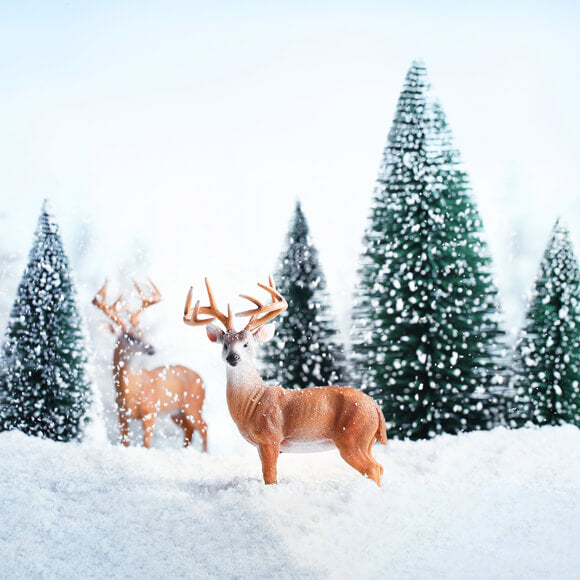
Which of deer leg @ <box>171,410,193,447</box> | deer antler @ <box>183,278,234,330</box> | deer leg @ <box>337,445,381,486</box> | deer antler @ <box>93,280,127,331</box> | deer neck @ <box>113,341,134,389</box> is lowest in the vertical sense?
deer leg @ <box>171,410,193,447</box>

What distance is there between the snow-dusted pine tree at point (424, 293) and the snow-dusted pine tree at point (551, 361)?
0.62 feet

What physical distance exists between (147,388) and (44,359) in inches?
31.3

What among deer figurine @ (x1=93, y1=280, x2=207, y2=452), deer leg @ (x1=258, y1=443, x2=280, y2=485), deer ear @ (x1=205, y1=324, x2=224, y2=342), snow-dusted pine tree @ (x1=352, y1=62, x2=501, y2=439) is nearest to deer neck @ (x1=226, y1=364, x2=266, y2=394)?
deer ear @ (x1=205, y1=324, x2=224, y2=342)

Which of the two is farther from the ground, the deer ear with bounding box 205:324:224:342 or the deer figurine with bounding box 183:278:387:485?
the deer ear with bounding box 205:324:224:342

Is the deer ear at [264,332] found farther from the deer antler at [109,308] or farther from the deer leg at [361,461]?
the deer antler at [109,308]

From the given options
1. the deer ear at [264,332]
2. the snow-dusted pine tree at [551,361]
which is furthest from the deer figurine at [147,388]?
the snow-dusted pine tree at [551,361]

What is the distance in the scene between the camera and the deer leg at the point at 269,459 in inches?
111

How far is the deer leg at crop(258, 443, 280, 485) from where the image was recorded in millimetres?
2816

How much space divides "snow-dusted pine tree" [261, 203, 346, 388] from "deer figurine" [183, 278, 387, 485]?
1.18 metres

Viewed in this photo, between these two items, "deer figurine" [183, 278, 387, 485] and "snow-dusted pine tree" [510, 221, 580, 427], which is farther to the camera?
"snow-dusted pine tree" [510, 221, 580, 427]

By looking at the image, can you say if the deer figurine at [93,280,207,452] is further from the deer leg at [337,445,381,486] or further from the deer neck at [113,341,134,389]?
the deer leg at [337,445,381,486]

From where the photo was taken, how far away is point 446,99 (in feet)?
13.7

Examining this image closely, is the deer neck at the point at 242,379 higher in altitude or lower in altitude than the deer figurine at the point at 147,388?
higher

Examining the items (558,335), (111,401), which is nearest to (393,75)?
(558,335)
